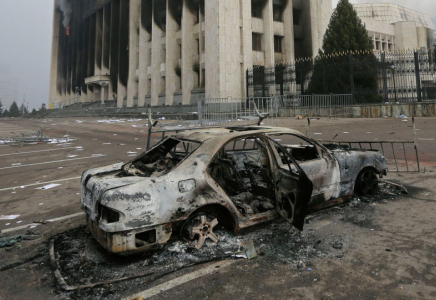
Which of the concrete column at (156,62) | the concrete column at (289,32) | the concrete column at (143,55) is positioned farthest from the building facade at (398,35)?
the concrete column at (143,55)

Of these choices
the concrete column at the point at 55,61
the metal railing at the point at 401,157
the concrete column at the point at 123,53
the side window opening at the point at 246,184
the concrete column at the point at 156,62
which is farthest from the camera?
the concrete column at the point at 55,61

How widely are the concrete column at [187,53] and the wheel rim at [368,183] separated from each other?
27046mm

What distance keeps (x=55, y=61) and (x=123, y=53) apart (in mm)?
43902

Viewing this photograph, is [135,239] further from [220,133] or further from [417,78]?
[417,78]

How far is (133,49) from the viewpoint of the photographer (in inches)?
1681

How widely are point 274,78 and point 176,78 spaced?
43.6ft

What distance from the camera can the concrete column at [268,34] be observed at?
29.8m

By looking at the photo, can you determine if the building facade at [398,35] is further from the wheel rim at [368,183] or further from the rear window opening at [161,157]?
the rear window opening at [161,157]

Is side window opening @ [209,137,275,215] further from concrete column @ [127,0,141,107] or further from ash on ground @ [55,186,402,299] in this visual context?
concrete column @ [127,0,141,107]

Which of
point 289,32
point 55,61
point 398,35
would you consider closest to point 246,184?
point 289,32

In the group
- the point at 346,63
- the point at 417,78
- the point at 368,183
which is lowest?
the point at 368,183

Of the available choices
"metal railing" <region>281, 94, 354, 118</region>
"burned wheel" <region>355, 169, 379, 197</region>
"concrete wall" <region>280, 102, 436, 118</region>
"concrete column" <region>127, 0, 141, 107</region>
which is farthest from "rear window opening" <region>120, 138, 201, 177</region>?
"concrete column" <region>127, 0, 141, 107</region>

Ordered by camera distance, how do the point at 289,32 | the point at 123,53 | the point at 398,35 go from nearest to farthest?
the point at 289,32 → the point at 123,53 → the point at 398,35

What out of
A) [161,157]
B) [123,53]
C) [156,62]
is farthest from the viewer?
[123,53]
